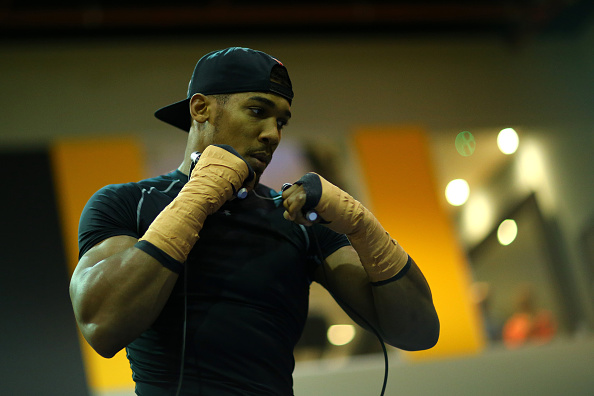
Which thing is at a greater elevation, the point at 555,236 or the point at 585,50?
the point at 585,50

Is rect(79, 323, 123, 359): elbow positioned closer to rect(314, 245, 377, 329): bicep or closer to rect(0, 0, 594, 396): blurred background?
rect(314, 245, 377, 329): bicep

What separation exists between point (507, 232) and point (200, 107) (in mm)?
5613

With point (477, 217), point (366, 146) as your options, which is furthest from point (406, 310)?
point (477, 217)

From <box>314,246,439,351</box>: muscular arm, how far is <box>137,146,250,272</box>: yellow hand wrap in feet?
1.13

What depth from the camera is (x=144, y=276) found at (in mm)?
1148

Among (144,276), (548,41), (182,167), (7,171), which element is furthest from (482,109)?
(144,276)

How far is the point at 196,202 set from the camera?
4.06 ft

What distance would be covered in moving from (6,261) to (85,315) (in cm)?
322

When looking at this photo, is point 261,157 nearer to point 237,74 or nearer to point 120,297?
point 237,74

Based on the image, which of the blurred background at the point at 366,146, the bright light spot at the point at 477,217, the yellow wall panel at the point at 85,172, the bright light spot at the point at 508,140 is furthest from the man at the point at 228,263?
the bright light spot at the point at 477,217

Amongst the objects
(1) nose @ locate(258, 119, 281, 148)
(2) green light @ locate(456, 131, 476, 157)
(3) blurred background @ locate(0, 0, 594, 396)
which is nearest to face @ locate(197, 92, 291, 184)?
(1) nose @ locate(258, 119, 281, 148)

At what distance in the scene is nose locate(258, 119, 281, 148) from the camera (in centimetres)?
142

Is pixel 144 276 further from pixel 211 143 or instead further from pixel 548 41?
pixel 548 41

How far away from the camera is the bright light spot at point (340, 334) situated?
233 inches
